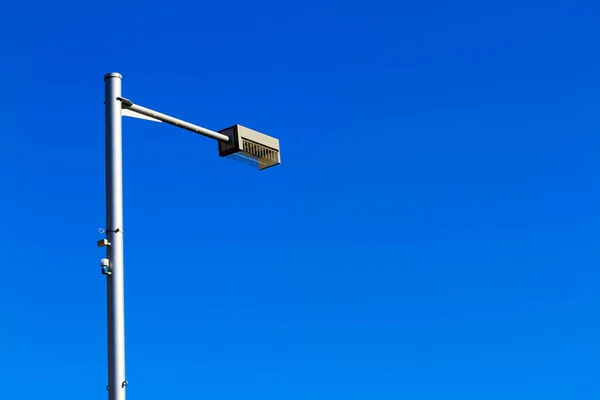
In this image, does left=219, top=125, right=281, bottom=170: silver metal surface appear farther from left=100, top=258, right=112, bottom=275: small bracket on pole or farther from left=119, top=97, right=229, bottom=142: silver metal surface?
left=100, top=258, right=112, bottom=275: small bracket on pole

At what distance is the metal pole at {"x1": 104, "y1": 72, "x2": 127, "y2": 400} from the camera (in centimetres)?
1120

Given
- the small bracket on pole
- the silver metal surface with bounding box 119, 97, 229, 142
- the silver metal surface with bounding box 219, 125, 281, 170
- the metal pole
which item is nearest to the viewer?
the metal pole

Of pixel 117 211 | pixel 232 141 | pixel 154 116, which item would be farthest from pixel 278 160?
pixel 117 211

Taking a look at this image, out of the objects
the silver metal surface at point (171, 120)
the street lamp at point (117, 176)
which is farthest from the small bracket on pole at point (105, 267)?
the silver metal surface at point (171, 120)

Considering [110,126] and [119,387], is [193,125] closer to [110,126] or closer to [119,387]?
[110,126]

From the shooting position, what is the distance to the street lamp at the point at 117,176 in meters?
11.2

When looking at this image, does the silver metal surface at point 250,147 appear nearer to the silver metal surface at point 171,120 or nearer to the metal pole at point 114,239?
the silver metal surface at point 171,120

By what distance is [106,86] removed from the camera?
12523 mm

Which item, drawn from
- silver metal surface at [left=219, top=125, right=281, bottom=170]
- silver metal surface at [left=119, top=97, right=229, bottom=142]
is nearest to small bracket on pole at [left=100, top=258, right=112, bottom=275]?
silver metal surface at [left=119, top=97, right=229, bottom=142]

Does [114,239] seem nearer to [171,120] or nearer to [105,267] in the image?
[105,267]

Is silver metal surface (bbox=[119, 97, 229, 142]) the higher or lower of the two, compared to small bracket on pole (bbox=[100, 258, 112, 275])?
higher

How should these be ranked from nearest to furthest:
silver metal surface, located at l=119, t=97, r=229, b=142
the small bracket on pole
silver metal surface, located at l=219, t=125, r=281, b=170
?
the small bracket on pole
silver metal surface, located at l=119, t=97, r=229, b=142
silver metal surface, located at l=219, t=125, r=281, b=170

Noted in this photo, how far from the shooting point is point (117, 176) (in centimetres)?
1188

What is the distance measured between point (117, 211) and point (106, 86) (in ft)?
5.71
